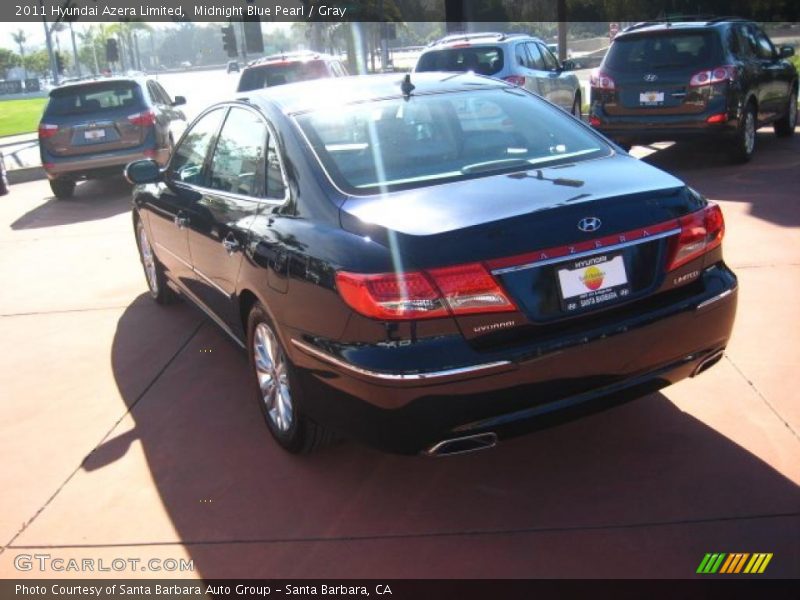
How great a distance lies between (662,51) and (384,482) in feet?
26.6

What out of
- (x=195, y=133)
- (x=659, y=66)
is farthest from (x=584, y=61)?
(x=195, y=133)

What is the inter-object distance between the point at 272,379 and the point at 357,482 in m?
0.65

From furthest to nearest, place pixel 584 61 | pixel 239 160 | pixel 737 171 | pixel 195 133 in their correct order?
pixel 584 61 → pixel 737 171 → pixel 195 133 → pixel 239 160

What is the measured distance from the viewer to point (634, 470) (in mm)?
3750

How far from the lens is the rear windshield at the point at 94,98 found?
41.9ft

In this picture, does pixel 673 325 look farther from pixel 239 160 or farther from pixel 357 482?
pixel 239 160

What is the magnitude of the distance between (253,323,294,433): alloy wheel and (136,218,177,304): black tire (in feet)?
7.85

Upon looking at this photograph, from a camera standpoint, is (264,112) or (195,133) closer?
(264,112)

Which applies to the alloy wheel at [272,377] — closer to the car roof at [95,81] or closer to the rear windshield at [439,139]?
the rear windshield at [439,139]

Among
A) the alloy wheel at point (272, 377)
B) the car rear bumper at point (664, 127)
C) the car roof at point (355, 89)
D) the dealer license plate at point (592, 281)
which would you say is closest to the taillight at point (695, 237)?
the dealer license plate at point (592, 281)

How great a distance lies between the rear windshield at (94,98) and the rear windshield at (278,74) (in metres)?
1.73

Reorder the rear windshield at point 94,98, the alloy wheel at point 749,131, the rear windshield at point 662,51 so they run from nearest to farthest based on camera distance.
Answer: the rear windshield at point 662,51 → the alloy wheel at point 749,131 → the rear windshield at point 94,98

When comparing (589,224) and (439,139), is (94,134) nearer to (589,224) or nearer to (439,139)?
(439,139)

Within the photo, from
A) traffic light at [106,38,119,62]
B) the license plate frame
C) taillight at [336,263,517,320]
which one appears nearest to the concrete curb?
the license plate frame
